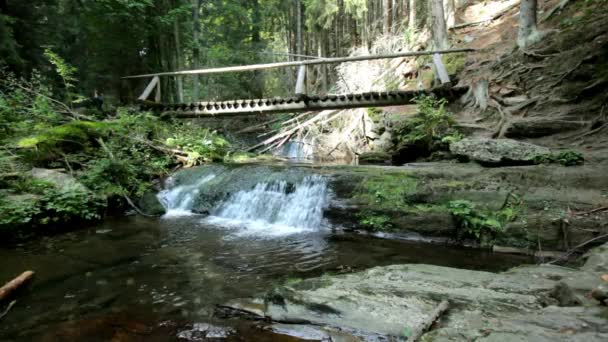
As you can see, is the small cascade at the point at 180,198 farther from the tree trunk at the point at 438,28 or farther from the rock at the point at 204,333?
the tree trunk at the point at 438,28

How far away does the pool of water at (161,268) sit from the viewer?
133 inches

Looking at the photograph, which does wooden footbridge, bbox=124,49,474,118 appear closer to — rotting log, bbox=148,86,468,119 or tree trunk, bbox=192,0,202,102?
rotting log, bbox=148,86,468,119

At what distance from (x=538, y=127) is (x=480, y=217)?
11.3ft

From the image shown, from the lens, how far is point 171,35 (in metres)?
16.0

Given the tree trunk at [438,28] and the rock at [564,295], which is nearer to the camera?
the rock at [564,295]

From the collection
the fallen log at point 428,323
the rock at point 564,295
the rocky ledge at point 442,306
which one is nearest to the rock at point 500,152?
the rocky ledge at point 442,306

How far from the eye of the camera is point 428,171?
713 centimetres

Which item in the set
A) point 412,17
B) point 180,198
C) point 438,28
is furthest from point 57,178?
point 412,17

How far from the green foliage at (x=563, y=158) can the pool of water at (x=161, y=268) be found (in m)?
2.28

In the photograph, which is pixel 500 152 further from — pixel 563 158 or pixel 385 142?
pixel 385 142

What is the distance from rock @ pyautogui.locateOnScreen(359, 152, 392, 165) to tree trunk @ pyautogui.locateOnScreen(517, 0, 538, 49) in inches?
187

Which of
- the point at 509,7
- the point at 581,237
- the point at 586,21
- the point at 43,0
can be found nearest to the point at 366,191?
the point at 581,237

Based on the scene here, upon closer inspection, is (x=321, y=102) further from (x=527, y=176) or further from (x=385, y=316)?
(x=385, y=316)

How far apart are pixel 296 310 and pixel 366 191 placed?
419 centimetres
